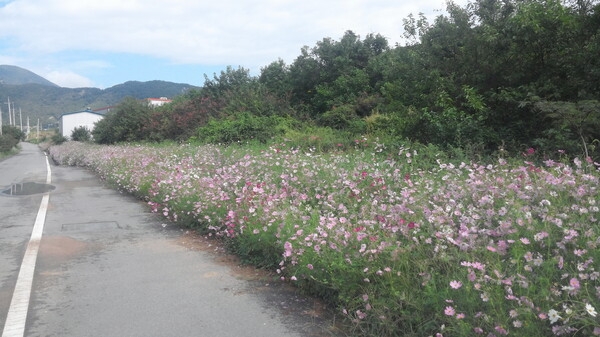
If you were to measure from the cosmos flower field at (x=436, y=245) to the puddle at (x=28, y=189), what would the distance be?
9.57m

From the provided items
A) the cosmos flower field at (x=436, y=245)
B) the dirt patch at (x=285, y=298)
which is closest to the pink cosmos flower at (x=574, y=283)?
the cosmos flower field at (x=436, y=245)

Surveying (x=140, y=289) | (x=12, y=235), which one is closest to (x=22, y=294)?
(x=140, y=289)

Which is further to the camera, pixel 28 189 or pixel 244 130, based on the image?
pixel 244 130

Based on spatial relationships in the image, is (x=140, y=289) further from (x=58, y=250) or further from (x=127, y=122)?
(x=127, y=122)

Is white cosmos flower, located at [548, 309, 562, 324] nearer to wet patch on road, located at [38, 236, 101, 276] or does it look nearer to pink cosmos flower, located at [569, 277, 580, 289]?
pink cosmos flower, located at [569, 277, 580, 289]

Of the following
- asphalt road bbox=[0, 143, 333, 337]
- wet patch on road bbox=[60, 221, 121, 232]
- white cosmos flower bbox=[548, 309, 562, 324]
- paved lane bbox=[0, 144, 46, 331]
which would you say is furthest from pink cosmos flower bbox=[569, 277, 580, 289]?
wet patch on road bbox=[60, 221, 121, 232]

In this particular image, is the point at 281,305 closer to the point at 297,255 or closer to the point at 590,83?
the point at 297,255

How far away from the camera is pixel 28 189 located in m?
15.4

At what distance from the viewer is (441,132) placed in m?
9.75

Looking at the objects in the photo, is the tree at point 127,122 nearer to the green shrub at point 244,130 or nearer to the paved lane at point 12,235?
the green shrub at point 244,130

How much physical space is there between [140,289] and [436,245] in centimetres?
309

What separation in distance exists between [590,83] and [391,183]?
4.42 metres

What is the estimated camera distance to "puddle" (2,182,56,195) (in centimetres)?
1445

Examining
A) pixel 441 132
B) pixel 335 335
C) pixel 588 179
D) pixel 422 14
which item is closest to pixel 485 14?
pixel 422 14
